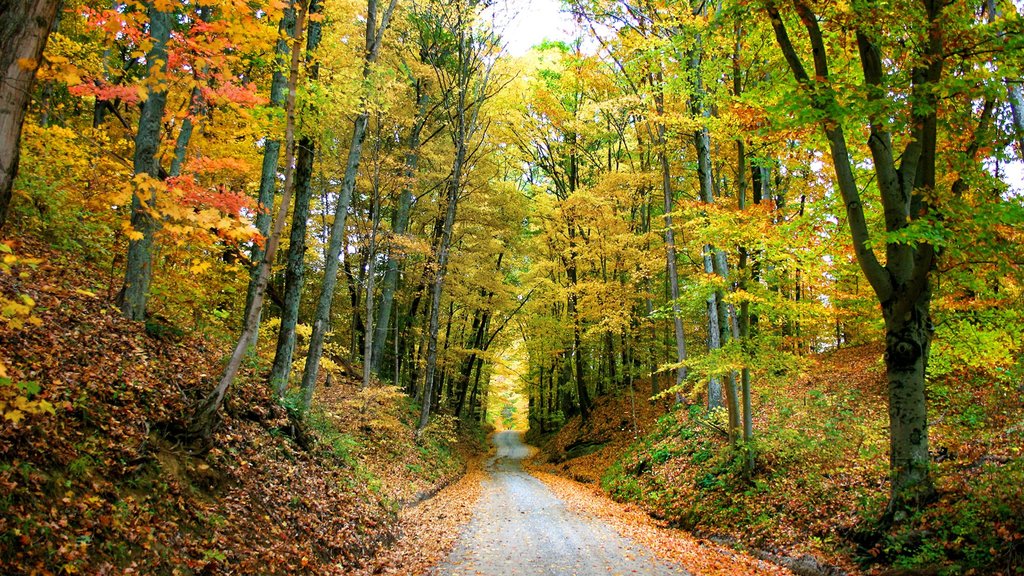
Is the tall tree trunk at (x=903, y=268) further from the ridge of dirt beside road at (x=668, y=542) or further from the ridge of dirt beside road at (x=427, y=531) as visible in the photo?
the ridge of dirt beside road at (x=427, y=531)

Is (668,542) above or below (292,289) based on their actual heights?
below

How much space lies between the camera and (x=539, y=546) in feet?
27.7

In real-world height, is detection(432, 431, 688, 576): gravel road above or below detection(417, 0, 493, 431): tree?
below

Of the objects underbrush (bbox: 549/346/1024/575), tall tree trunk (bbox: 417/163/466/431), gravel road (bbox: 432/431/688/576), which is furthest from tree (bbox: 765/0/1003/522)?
tall tree trunk (bbox: 417/163/466/431)

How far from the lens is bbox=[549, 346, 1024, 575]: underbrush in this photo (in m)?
5.73

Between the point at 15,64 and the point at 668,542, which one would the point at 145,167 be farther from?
the point at 668,542

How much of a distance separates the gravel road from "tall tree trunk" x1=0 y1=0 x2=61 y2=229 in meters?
6.43

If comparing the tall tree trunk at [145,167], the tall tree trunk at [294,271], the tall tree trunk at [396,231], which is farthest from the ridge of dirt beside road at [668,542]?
the tall tree trunk at [145,167]

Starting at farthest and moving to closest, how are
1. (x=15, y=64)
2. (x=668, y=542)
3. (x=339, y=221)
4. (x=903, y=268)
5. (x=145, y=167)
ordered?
(x=339, y=221), (x=668, y=542), (x=145, y=167), (x=903, y=268), (x=15, y=64)

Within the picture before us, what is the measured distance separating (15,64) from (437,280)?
13.3m

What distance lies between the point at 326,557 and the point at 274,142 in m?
7.86

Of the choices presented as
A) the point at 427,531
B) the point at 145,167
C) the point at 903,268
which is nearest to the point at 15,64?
the point at 145,167

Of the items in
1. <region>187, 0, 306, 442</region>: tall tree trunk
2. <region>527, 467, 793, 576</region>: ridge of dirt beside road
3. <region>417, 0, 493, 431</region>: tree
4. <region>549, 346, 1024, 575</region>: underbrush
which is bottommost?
<region>527, 467, 793, 576</region>: ridge of dirt beside road

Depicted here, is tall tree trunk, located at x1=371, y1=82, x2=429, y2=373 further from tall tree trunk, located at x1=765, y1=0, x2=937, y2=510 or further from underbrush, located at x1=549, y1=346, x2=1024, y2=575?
tall tree trunk, located at x1=765, y1=0, x2=937, y2=510
